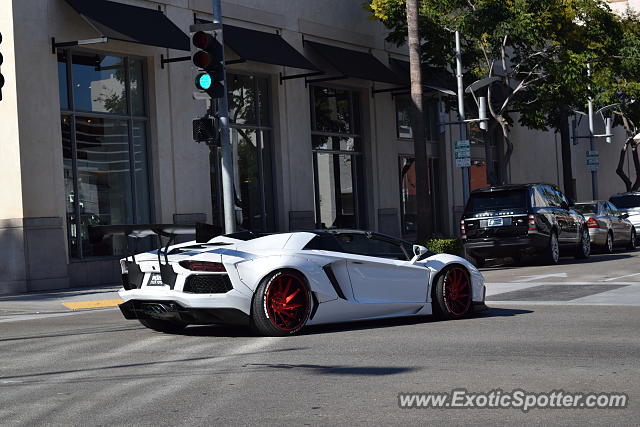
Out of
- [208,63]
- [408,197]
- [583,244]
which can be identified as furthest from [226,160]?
[408,197]

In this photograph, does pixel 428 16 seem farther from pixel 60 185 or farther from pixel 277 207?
pixel 60 185

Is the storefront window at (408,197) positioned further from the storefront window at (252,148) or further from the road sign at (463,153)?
the storefront window at (252,148)

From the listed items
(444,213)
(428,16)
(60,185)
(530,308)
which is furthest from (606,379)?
(444,213)

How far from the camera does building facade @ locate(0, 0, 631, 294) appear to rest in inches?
806

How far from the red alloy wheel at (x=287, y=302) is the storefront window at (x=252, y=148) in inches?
577

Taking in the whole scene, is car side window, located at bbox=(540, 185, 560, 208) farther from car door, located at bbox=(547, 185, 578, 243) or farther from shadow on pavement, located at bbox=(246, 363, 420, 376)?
shadow on pavement, located at bbox=(246, 363, 420, 376)

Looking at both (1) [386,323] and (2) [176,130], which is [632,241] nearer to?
(2) [176,130]

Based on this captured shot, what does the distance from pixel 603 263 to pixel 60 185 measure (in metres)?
12.1

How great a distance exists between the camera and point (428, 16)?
2880 cm

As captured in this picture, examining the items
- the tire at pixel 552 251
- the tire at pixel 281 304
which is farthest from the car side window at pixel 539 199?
the tire at pixel 281 304

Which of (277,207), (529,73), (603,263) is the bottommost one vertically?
(603,263)

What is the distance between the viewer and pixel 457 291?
1251 cm

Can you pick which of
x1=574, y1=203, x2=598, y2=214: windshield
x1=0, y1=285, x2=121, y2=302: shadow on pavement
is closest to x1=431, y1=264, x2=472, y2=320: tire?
x1=0, y1=285, x2=121, y2=302: shadow on pavement

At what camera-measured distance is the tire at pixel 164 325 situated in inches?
469
